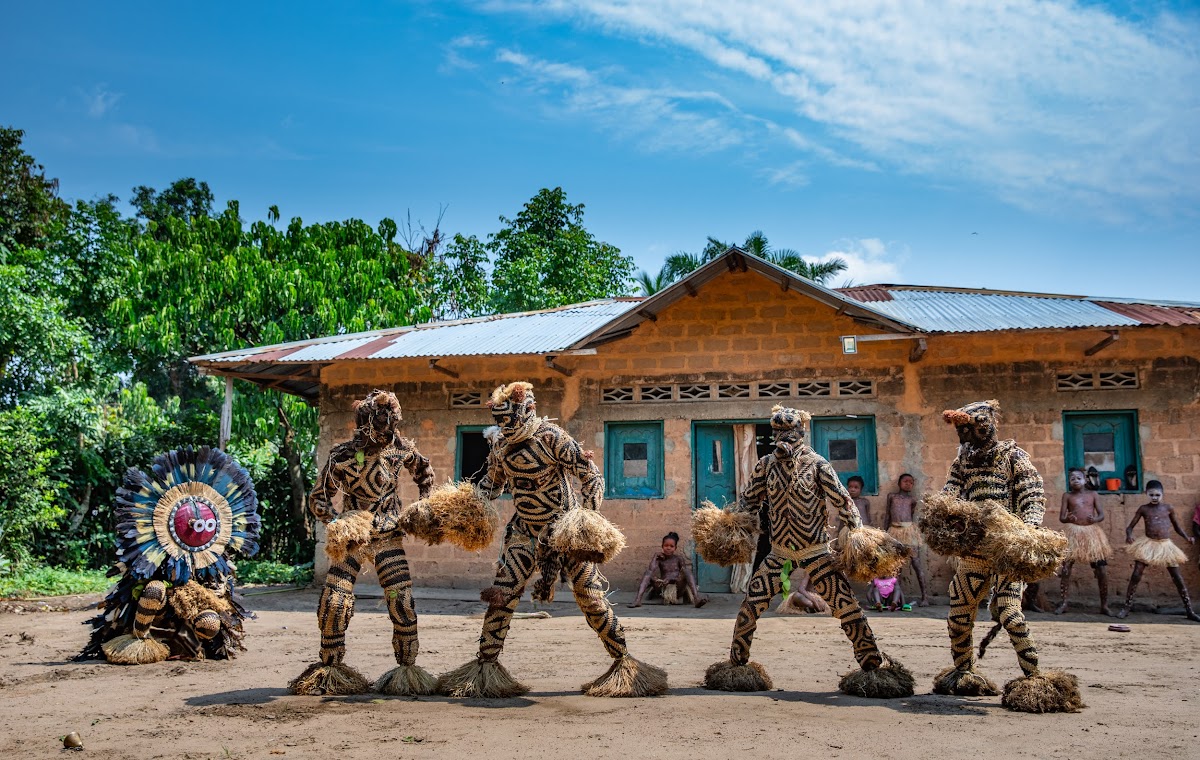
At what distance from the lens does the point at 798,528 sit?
19.5 feet

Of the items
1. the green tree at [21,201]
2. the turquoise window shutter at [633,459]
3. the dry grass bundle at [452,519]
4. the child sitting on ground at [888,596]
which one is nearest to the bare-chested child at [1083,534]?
the child sitting on ground at [888,596]

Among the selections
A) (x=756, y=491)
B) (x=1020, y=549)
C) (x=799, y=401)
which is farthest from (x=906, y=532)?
(x=1020, y=549)

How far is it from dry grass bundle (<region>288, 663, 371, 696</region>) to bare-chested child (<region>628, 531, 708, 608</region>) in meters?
5.55

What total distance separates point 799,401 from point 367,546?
23.1ft

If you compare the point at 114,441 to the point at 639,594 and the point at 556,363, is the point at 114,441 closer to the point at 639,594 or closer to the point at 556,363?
the point at 556,363

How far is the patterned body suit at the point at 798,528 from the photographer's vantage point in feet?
19.0

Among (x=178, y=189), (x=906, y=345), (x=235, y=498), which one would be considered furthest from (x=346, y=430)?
(x=178, y=189)

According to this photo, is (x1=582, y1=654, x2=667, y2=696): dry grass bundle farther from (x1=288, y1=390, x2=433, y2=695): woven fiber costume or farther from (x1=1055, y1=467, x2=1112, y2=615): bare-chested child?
(x1=1055, y1=467, x2=1112, y2=615): bare-chested child

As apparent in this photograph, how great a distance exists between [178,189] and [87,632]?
1902 centimetres

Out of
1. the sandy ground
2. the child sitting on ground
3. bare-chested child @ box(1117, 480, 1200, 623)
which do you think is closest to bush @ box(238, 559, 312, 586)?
the sandy ground

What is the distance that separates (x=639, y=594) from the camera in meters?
11.1

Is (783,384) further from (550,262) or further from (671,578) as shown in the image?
(550,262)

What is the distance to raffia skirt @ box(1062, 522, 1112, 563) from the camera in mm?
10258

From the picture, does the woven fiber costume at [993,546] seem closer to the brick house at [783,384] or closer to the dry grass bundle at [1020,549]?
the dry grass bundle at [1020,549]
